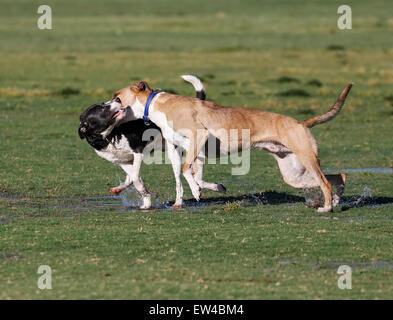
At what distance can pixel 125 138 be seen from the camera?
1234 cm

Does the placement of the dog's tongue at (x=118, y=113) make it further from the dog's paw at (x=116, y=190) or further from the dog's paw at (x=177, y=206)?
the dog's paw at (x=177, y=206)

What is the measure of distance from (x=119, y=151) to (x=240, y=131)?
176 cm

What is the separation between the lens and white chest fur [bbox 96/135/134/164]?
12.3m

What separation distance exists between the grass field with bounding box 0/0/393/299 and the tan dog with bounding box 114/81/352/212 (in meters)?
0.48

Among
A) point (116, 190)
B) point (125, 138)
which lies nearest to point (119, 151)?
point (125, 138)

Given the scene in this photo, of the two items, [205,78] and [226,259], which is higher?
[205,78]

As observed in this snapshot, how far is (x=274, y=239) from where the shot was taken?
10.1m

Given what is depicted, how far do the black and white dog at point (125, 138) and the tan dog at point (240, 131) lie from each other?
19 cm

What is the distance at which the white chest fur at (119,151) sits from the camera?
1234 centimetres

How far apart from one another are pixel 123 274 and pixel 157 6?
76.4 m

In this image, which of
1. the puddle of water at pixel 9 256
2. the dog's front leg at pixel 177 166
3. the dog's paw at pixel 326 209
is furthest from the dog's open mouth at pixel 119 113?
the puddle of water at pixel 9 256

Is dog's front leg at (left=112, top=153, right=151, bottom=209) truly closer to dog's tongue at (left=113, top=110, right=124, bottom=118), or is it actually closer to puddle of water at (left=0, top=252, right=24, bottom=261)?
dog's tongue at (left=113, top=110, right=124, bottom=118)
